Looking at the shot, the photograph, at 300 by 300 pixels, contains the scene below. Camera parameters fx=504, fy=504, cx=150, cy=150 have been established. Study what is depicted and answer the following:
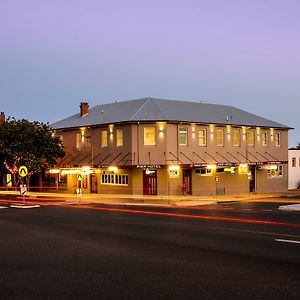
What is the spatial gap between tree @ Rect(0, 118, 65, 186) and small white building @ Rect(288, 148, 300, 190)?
27.7m

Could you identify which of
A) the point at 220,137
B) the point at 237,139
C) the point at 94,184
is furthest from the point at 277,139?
the point at 94,184

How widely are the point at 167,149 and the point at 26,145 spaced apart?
12.2m

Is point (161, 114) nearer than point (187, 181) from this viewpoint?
Yes

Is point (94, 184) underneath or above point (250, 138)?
underneath

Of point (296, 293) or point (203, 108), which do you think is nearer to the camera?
point (296, 293)

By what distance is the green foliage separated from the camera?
140 feet

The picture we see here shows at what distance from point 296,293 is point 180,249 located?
497 cm

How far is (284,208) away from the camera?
91.9 feet

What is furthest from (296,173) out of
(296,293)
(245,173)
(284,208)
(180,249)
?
(296,293)

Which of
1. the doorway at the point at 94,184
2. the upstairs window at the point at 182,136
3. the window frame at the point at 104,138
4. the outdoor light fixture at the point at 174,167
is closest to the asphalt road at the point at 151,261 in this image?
the outdoor light fixture at the point at 174,167

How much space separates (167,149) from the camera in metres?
41.2

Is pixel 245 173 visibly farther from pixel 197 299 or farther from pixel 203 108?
pixel 197 299

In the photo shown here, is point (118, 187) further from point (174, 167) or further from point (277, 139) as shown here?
point (277, 139)

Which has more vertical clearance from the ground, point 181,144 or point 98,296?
point 181,144
